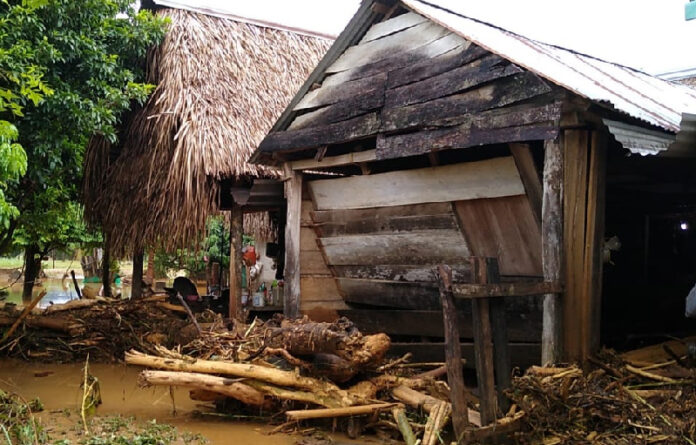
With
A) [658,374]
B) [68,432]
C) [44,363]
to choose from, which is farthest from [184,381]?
[44,363]

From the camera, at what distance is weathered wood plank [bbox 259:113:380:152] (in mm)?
6527

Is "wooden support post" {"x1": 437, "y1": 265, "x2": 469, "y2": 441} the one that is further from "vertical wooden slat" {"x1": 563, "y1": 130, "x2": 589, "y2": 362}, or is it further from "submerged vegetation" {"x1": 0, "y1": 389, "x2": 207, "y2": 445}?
"submerged vegetation" {"x1": 0, "y1": 389, "x2": 207, "y2": 445}

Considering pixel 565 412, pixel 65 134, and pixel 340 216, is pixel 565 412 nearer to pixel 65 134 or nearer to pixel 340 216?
pixel 340 216

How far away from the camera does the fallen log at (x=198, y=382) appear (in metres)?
5.43

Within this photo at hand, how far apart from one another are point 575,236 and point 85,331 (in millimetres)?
7300

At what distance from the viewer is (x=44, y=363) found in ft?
29.6

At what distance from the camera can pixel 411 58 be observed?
6.35 metres

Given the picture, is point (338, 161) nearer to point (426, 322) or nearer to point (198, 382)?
point (426, 322)

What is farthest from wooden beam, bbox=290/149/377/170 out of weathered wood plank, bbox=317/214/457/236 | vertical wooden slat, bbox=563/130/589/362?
vertical wooden slat, bbox=563/130/589/362

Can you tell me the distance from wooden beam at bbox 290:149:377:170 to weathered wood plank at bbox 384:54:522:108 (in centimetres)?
59

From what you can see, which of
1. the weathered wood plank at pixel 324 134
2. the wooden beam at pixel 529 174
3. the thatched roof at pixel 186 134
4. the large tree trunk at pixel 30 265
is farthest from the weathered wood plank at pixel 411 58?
the large tree trunk at pixel 30 265

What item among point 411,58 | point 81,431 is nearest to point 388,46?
point 411,58

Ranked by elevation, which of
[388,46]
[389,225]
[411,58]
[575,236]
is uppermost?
[388,46]

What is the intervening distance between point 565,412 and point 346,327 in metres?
1.95
